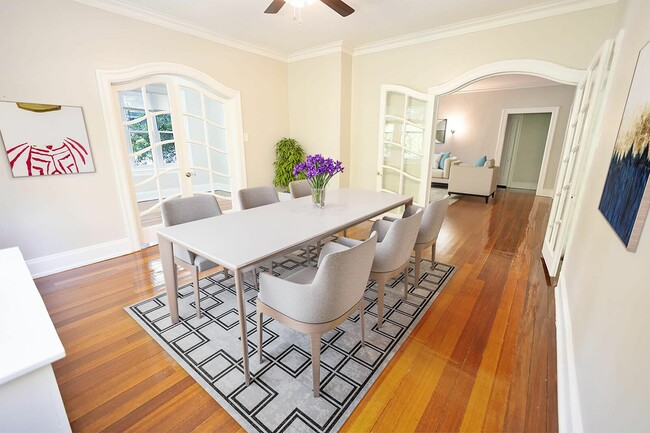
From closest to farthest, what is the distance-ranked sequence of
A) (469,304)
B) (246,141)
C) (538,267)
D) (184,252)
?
(184,252), (469,304), (538,267), (246,141)

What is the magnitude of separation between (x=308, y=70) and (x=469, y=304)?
411 cm

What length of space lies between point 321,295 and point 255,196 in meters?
1.84

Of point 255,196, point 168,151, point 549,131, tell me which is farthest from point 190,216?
point 549,131

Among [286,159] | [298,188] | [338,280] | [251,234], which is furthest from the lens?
[286,159]

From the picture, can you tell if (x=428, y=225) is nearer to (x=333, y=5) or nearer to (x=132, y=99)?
(x=333, y=5)

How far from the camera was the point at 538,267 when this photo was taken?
311 cm

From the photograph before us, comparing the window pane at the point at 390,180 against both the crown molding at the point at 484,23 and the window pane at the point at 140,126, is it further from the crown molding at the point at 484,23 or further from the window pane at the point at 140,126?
the window pane at the point at 140,126

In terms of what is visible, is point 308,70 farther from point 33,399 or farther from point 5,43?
point 33,399

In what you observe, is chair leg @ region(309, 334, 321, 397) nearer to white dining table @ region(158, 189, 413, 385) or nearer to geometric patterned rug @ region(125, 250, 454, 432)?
geometric patterned rug @ region(125, 250, 454, 432)

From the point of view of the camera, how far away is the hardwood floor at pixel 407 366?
1.42 m

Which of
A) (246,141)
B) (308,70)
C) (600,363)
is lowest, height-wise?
(600,363)

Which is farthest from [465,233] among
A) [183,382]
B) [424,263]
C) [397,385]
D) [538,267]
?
[183,382]

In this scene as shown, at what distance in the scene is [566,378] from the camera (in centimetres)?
154

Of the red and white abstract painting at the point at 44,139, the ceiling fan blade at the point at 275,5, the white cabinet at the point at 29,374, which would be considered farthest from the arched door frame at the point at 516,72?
the white cabinet at the point at 29,374
